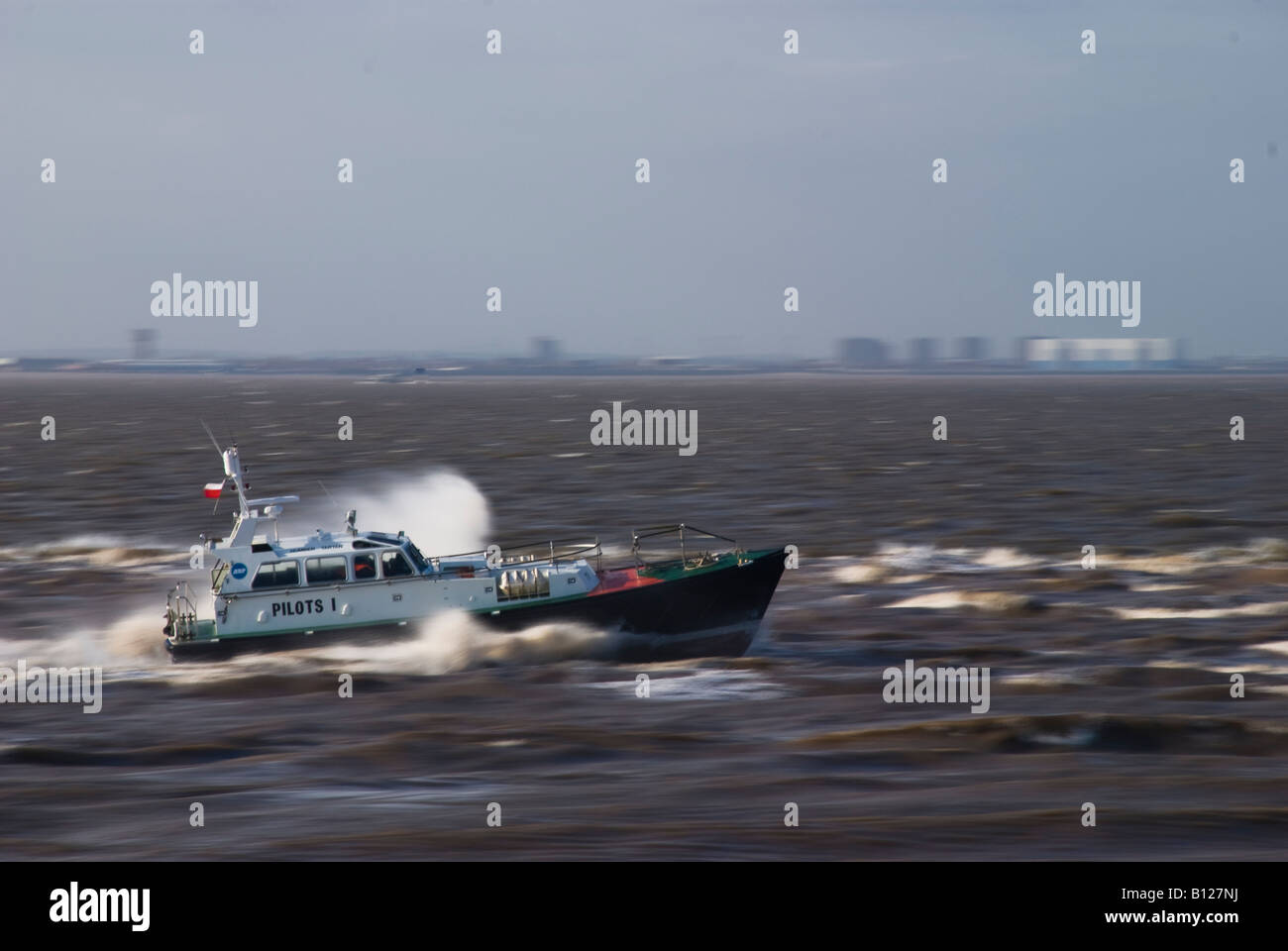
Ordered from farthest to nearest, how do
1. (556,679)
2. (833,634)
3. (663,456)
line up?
(663,456) < (833,634) < (556,679)

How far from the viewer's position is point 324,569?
29.6m

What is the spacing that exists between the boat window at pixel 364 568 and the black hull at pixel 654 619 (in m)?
1.05

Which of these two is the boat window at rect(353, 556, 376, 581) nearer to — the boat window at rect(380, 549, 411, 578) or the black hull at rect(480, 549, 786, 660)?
the boat window at rect(380, 549, 411, 578)

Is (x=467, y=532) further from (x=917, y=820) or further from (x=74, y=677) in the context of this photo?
(x=917, y=820)

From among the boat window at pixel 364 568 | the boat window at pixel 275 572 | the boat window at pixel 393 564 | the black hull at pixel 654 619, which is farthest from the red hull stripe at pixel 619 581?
the boat window at pixel 275 572

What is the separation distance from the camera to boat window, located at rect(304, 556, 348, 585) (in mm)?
29609

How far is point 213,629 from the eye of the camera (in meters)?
30.4

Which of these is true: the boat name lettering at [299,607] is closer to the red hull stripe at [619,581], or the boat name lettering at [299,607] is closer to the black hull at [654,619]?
the black hull at [654,619]

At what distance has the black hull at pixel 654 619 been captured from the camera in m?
29.6

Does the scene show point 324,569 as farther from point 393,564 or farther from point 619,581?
point 619,581

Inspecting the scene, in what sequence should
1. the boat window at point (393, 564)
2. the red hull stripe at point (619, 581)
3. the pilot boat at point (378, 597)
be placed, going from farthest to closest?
the red hull stripe at point (619, 581)
the boat window at point (393, 564)
the pilot boat at point (378, 597)

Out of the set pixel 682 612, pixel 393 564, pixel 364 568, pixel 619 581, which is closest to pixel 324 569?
pixel 364 568
